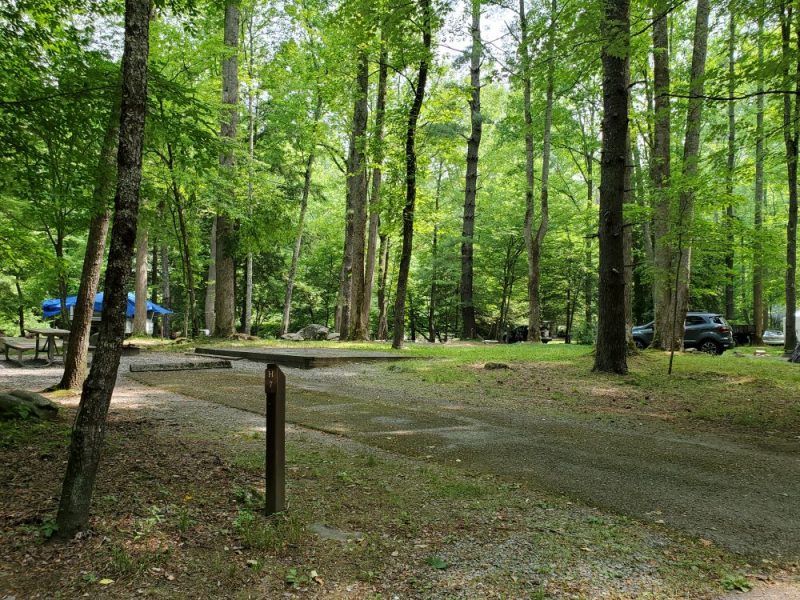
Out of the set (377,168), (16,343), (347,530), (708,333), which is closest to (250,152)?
(377,168)

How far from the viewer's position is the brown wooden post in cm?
346

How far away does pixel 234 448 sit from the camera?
5.05 meters

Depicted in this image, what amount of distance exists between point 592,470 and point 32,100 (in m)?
5.83

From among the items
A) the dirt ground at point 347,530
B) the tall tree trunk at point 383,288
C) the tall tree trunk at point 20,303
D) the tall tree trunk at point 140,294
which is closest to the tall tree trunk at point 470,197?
the tall tree trunk at point 383,288

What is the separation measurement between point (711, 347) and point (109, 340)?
21921 mm

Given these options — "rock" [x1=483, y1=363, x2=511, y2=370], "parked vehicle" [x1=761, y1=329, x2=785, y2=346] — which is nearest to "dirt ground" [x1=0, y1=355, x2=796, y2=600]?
"rock" [x1=483, y1=363, x2=511, y2=370]

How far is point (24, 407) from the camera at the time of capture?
18.8ft

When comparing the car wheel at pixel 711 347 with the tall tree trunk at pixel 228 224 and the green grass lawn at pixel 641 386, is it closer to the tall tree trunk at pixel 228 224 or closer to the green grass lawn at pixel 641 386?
the green grass lawn at pixel 641 386

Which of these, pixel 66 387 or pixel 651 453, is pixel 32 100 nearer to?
pixel 66 387

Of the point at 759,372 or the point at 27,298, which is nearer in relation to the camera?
the point at 759,372

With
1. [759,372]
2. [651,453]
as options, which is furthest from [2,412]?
[759,372]

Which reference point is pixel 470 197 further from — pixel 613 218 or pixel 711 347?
pixel 613 218

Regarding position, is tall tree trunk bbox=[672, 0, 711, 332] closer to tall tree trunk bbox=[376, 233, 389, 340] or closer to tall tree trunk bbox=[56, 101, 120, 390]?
tall tree trunk bbox=[56, 101, 120, 390]

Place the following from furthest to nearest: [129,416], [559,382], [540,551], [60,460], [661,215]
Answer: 1. [661,215]
2. [559,382]
3. [129,416]
4. [60,460]
5. [540,551]
